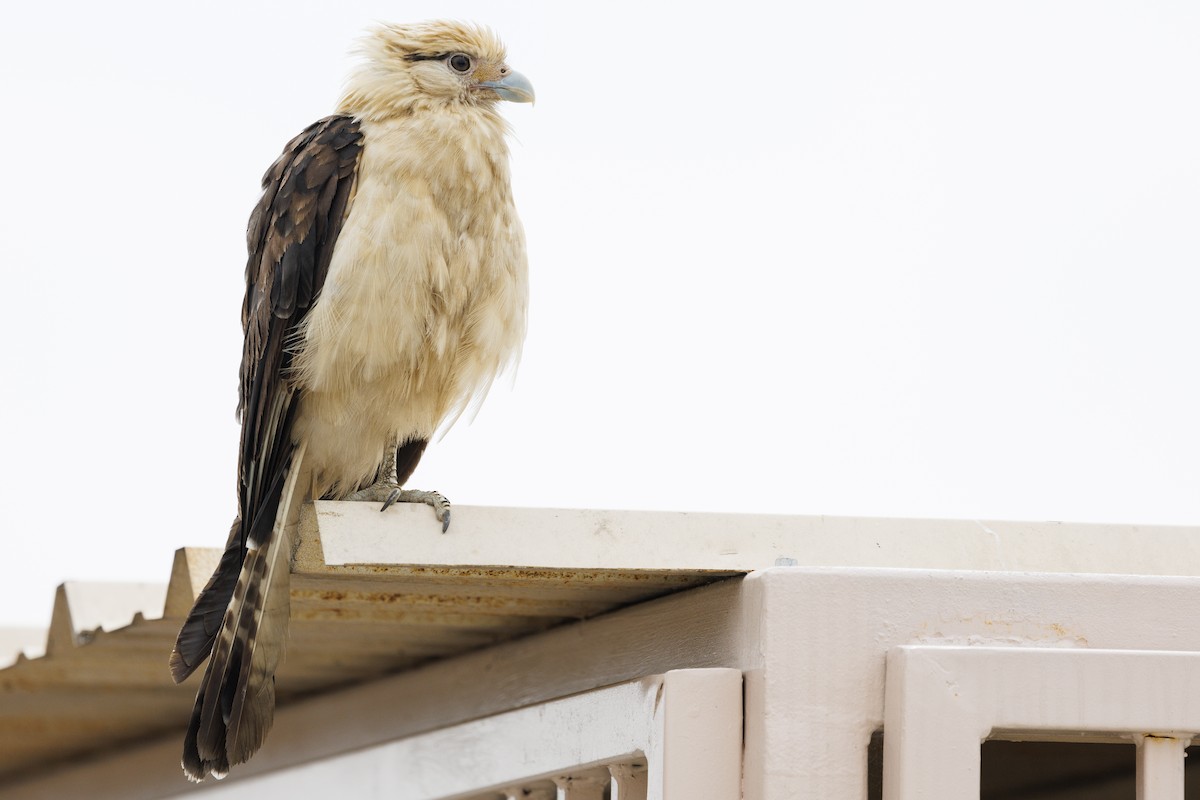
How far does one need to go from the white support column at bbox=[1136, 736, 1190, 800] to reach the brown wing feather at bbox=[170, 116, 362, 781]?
1773 mm

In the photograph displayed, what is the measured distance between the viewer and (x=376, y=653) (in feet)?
11.9

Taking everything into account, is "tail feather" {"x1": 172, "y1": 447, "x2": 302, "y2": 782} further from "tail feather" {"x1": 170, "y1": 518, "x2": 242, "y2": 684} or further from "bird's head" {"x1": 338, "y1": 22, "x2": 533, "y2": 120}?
"bird's head" {"x1": 338, "y1": 22, "x2": 533, "y2": 120}

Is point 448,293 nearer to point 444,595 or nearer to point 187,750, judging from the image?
point 444,595

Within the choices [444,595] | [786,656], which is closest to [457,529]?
[444,595]

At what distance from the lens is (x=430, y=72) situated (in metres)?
4.01

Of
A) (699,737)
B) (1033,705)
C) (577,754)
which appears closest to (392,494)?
(577,754)

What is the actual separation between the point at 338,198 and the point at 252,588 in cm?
101

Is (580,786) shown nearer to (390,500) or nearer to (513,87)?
(390,500)

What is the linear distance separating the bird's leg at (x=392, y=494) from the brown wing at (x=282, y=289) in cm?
23

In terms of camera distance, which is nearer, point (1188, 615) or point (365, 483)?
point (1188, 615)

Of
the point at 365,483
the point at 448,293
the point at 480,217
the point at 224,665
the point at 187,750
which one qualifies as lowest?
the point at 187,750

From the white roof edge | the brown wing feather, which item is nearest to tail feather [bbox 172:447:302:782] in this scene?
the brown wing feather

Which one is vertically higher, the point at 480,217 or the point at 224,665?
the point at 480,217

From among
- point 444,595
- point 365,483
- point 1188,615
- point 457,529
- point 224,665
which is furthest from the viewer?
point 365,483
